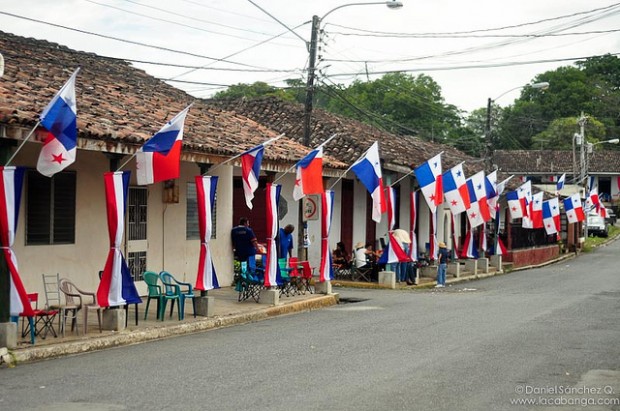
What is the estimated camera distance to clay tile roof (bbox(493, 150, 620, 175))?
264ft

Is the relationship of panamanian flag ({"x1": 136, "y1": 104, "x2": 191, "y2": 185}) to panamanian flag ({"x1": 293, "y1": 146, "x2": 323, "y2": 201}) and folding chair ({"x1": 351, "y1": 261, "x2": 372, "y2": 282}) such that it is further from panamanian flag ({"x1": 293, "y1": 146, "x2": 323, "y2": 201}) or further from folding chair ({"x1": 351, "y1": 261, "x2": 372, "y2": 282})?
folding chair ({"x1": 351, "y1": 261, "x2": 372, "y2": 282})

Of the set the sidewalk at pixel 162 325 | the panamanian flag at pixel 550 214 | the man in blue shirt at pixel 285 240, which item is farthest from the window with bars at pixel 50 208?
the panamanian flag at pixel 550 214

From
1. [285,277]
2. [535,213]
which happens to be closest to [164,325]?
[285,277]

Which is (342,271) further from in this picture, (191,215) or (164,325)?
(164,325)

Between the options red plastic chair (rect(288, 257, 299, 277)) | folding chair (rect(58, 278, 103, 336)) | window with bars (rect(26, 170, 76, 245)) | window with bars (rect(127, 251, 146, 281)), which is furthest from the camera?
red plastic chair (rect(288, 257, 299, 277))

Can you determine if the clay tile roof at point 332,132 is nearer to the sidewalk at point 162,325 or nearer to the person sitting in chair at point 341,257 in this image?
the person sitting in chair at point 341,257

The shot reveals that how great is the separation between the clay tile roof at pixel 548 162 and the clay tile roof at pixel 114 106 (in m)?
59.3

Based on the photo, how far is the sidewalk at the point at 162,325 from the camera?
12.3 metres

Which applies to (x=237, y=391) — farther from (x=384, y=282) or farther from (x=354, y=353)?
(x=384, y=282)

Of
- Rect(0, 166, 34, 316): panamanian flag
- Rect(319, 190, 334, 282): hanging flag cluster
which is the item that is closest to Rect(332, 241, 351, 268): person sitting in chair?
Rect(319, 190, 334, 282): hanging flag cluster

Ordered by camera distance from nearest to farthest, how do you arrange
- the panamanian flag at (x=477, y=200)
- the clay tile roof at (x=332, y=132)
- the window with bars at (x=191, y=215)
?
the window with bars at (x=191, y=215)
the clay tile roof at (x=332, y=132)
the panamanian flag at (x=477, y=200)

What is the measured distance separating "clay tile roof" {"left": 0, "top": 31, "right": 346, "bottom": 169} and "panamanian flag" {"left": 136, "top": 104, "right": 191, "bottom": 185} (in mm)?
601

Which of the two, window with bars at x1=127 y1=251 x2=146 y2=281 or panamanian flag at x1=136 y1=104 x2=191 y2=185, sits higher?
panamanian flag at x1=136 y1=104 x2=191 y2=185

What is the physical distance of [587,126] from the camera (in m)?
85.0
